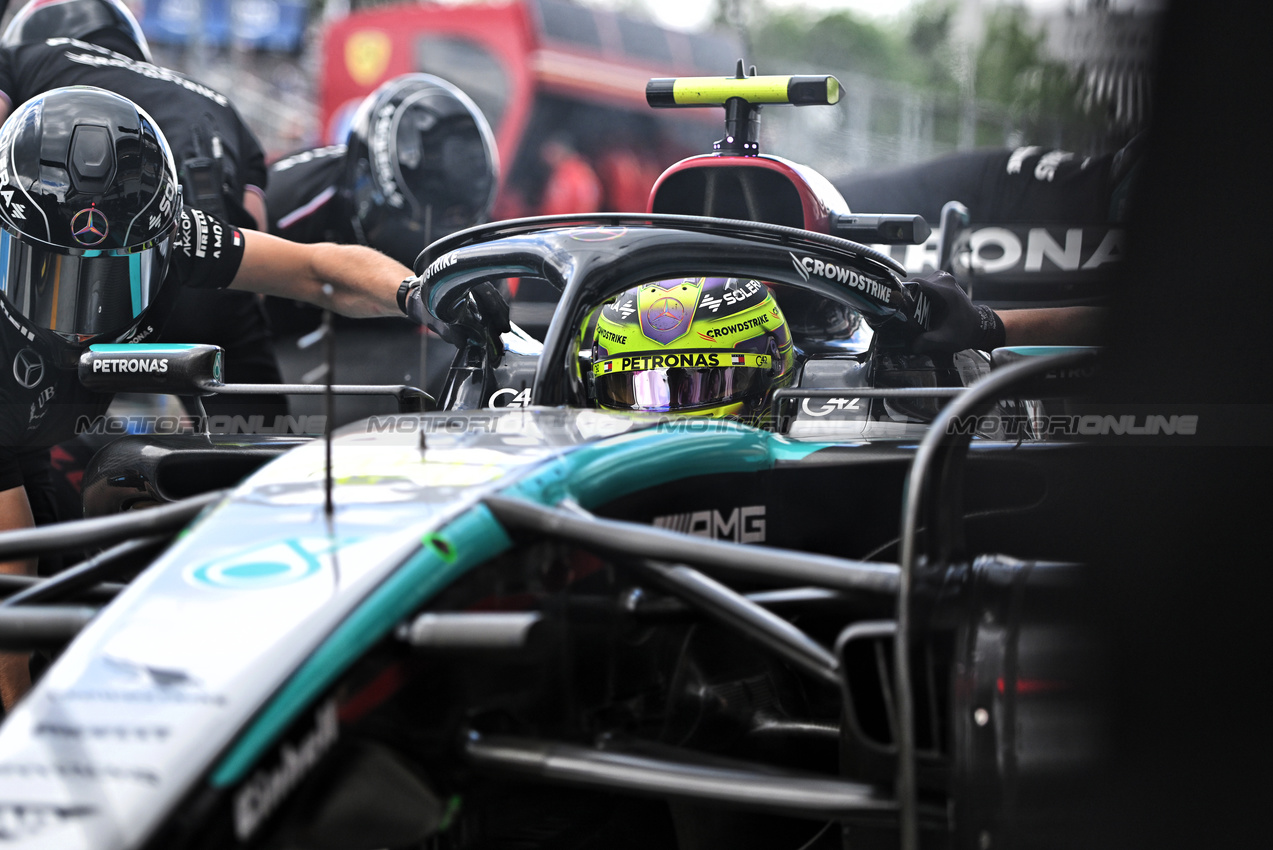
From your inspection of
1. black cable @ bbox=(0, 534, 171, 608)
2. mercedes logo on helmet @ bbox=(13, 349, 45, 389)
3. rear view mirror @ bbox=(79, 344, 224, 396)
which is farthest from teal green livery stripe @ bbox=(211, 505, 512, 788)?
mercedes logo on helmet @ bbox=(13, 349, 45, 389)

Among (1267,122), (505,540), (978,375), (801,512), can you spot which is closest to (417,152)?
(978,375)

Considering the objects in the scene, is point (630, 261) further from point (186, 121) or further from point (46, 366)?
point (186, 121)

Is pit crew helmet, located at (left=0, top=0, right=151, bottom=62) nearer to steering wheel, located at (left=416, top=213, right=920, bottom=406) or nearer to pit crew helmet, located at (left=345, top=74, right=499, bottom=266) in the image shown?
pit crew helmet, located at (left=345, top=74, right=499, bottom=266)

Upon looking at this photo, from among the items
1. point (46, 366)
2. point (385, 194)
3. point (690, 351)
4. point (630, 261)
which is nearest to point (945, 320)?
point (690, 351)

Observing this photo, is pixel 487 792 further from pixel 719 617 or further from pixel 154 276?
pixel 154 276

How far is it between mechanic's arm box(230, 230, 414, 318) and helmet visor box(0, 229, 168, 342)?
0.36 metres

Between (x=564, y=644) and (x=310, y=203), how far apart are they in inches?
185

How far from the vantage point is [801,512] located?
85.4 inches

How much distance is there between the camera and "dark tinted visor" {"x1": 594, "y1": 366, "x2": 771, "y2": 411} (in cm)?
267

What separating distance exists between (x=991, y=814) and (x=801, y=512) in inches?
30.2

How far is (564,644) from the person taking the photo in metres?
1.67

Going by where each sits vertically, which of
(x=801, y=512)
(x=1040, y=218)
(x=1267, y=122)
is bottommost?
(x=801, y=512)

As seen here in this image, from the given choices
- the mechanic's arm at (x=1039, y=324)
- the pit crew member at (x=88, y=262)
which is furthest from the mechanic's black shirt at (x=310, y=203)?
the mechanic's arm at (x=1039, y=324)

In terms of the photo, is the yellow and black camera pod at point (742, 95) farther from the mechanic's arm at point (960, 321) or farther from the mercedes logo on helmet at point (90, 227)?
the mercedes logo on helmet at point (90, 227)
